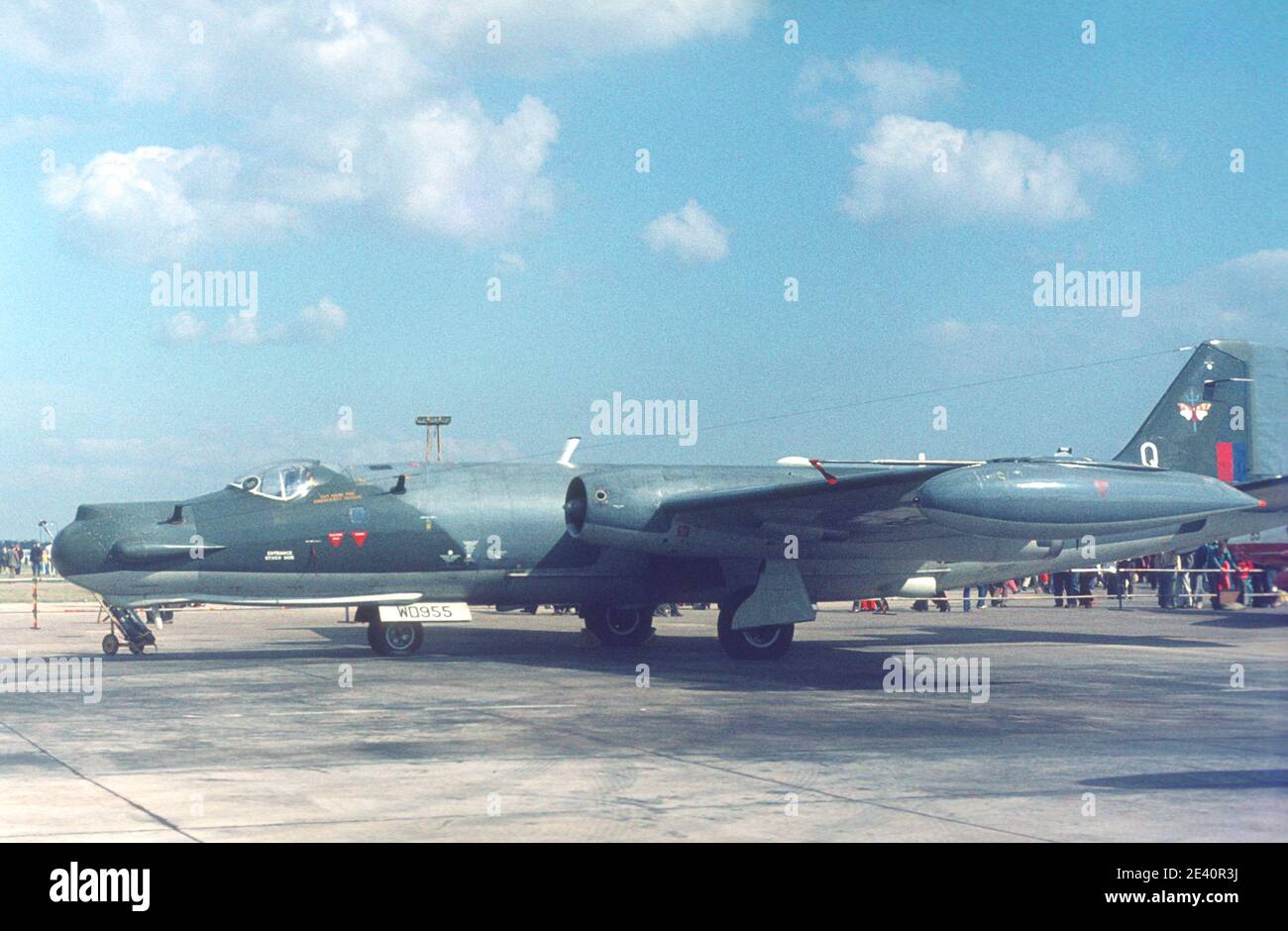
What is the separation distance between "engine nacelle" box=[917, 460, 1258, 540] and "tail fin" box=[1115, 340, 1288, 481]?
7636 mm

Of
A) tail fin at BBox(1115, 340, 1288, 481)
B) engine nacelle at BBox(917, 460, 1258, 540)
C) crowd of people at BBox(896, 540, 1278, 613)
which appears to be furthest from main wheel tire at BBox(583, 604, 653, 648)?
crowd of people at BBox(896, 540, 1278, 613)

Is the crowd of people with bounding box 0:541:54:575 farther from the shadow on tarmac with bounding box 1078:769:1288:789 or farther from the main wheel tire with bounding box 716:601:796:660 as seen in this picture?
the shadow on tarmac with bounding box 1078:769:1288:789

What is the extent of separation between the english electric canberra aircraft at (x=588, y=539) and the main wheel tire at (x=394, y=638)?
32 mm

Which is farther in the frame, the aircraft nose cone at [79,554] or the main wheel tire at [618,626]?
the main wheel tire at [618,626]

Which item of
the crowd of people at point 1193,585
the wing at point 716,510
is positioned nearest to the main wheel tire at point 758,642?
the wing at point 716,510

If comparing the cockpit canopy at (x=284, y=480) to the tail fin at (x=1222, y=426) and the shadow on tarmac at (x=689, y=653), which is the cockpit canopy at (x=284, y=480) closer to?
the shadow on tarmac at (x=689, y=653)

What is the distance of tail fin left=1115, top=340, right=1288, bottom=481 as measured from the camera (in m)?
25.0

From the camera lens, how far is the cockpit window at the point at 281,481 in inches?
794

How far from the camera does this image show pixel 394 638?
21594 millimetres
